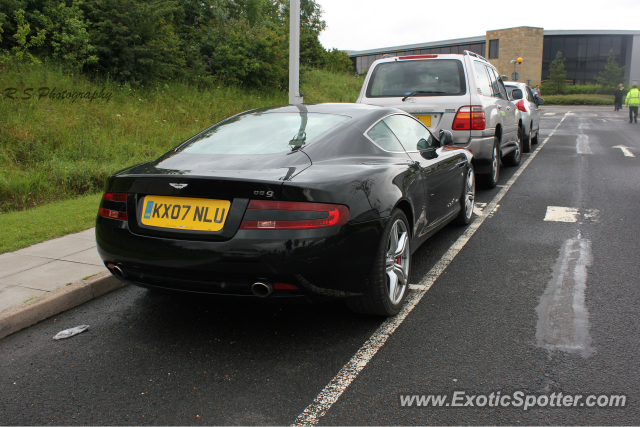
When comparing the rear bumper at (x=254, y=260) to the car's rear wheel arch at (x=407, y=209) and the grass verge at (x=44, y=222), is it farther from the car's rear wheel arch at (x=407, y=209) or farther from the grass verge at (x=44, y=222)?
the grass verge at (x=44, y=222)

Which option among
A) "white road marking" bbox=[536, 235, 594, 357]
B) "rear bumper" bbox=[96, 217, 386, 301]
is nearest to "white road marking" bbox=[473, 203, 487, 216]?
"white road marking" bbox=[536, 235, 594, 357]

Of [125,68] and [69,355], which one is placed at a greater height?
[125,68]

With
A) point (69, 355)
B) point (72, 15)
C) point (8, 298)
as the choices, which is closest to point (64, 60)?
point (72, 15)

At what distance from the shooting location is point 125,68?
49.4ft

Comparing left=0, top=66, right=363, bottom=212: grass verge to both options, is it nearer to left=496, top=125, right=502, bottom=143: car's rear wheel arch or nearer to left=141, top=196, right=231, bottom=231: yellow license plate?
left=141, top=196, right=231, bottom=231: yellow license plate

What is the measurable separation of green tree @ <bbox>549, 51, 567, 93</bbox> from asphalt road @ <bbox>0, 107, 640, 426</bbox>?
72245 mm

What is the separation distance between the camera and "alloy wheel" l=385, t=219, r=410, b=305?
3.68m

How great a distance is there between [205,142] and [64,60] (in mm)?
12178

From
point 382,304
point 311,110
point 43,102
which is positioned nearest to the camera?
point 382,304

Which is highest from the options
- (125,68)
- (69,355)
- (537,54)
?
(537,54)

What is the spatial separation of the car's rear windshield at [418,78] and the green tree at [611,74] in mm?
71681

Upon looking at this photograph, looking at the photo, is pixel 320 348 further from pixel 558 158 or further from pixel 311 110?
pixel 558 158

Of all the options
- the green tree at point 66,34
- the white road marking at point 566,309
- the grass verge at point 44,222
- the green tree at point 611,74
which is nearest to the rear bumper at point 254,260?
the white road marking at point 566,309

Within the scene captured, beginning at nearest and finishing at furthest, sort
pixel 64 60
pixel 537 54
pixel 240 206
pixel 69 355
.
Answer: pixel 240 206 < pixel 69 355 < pixel 64 60 < pixel 537 54
